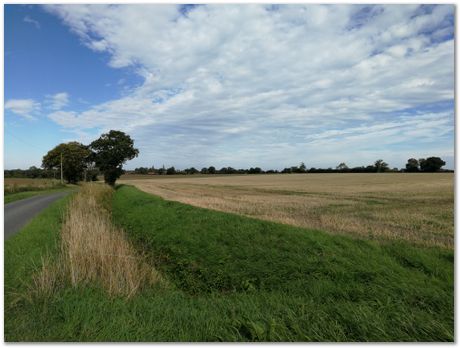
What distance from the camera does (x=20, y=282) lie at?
6750 mm

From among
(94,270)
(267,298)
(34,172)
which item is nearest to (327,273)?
(267,298)

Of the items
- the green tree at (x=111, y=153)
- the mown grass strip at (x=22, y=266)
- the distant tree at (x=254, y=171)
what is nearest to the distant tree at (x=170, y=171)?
the distant tree at (x=254, y=171)

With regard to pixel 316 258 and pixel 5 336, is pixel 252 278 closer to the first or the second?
pixel 316 258

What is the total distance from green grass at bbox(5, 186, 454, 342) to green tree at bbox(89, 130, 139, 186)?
46036 mm

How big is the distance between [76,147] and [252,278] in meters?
93.2

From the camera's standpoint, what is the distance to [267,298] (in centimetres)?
633

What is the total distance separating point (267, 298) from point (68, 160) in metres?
90.3

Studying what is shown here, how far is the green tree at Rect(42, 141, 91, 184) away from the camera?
84.9 m

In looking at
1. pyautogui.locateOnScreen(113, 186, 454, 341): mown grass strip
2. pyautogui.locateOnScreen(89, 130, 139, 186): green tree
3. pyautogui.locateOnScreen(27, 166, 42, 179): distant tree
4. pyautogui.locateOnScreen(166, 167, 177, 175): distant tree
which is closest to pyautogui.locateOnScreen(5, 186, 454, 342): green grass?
pyautogui.locateOnScreen(113, 186, 454, 341): mown grass strip

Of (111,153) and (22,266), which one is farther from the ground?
(111,153)

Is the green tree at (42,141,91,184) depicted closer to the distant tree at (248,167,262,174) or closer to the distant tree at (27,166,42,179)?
the distant tree at (27,166,42,179)

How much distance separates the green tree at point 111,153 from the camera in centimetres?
5416

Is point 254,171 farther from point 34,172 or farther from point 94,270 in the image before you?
point 94,270

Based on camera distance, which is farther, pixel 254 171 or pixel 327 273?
pixel 254 171
